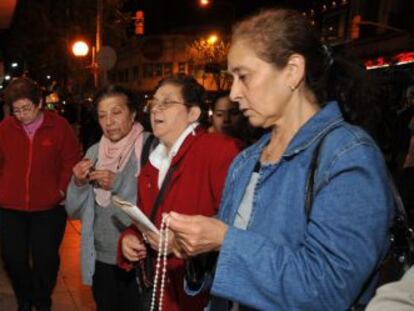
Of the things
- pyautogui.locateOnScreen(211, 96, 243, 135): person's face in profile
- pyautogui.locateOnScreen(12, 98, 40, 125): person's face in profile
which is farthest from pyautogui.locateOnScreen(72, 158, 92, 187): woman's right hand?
pyautogui.locateOnScreen(211, 96, 243, 135): person's face in profile

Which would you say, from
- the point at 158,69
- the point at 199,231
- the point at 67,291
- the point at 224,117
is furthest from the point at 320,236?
the point at 158,69

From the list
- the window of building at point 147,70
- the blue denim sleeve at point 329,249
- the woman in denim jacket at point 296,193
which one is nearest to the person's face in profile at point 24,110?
the woman in denim jacket at point 296,193

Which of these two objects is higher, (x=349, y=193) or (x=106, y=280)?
(x=349, y=193)

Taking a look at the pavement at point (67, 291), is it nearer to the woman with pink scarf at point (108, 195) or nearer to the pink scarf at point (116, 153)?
the woman with pink scarf at point (108, 195)

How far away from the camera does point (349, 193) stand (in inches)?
56.4

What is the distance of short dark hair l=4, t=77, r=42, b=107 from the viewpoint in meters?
4.32

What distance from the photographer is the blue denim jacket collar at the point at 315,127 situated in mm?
1617

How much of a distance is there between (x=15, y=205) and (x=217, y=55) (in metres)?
31.8

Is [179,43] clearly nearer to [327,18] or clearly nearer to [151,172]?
[327,18]

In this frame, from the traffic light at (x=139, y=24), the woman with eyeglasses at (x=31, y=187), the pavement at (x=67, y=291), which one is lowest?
the pavement at (x=67, y=291)

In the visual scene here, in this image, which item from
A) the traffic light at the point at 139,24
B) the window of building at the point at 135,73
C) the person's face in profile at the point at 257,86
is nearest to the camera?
the person's face in profile at the point at 257,86

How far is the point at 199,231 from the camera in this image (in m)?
1.53

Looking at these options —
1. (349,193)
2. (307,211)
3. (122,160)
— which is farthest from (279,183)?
(122,160)

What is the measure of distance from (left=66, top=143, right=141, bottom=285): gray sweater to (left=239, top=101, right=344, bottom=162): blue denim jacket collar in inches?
74.3
